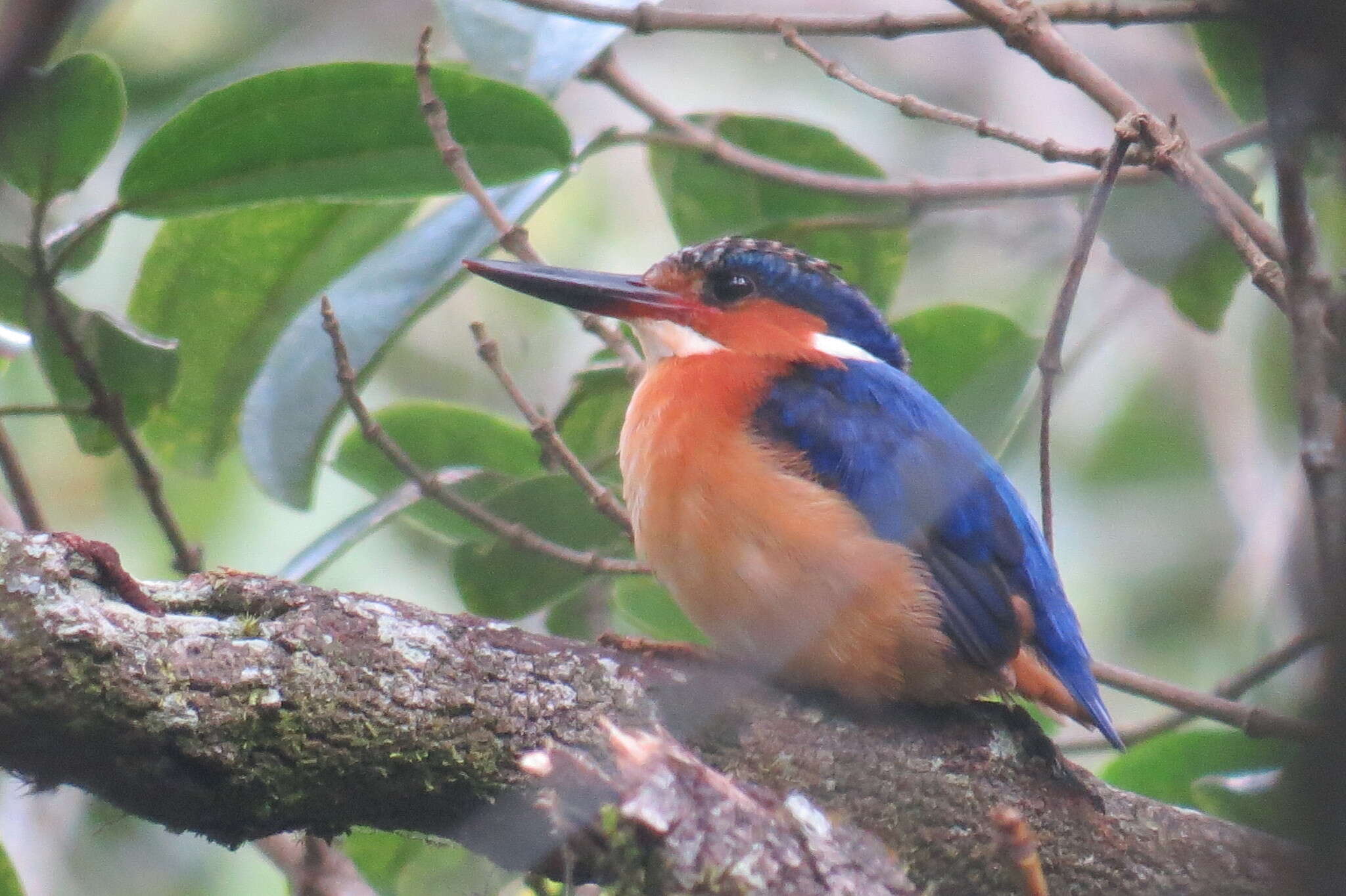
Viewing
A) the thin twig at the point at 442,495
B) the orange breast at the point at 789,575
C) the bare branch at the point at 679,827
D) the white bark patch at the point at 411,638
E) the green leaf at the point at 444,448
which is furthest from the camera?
the green leaf at the point at 444,448

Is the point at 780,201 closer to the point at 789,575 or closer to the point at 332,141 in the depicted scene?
the point at 332,141

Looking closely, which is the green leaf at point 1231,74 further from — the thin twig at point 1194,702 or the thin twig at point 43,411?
the thin twig at point 43,411

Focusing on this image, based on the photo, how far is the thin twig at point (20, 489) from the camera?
2680 mm

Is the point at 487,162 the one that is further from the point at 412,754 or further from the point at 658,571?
the point at 412,754

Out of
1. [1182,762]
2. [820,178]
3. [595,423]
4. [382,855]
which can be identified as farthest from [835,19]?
[382,855]

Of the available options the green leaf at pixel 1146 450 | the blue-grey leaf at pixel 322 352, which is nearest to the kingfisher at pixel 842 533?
the blue-grey leaf at pixel 322 352

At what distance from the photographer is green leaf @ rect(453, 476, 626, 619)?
2971mm

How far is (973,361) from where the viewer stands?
3316 millimetres

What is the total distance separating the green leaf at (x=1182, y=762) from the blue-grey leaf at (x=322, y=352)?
6.00 ft

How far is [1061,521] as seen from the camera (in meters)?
5.28

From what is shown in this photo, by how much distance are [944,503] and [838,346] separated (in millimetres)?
757

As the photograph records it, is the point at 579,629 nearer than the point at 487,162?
No

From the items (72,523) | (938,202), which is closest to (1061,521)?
(938,202)

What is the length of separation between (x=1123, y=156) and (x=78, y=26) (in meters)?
1.74
